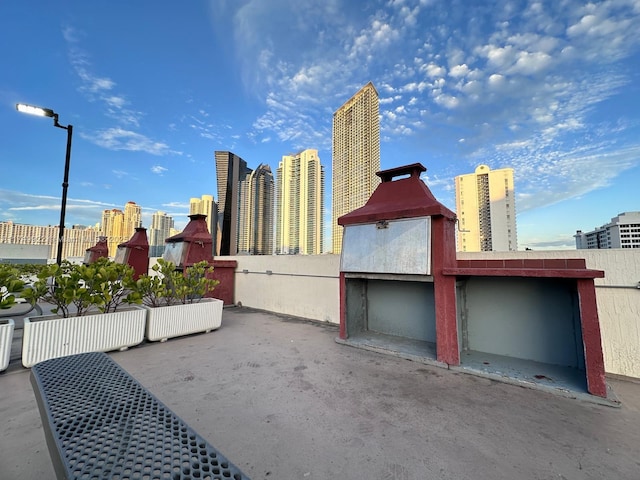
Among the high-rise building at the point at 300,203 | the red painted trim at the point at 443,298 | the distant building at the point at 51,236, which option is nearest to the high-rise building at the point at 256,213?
the high-rise building at the point at 300,203

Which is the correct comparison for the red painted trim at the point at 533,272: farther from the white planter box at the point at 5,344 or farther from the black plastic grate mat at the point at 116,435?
the white planter box at the point at 5,344

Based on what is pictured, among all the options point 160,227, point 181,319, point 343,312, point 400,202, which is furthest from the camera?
point 160,227

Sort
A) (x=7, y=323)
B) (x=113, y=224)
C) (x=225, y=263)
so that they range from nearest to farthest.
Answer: (x=7, y=323)
(x=225, y=263)
(x=113, y=224)

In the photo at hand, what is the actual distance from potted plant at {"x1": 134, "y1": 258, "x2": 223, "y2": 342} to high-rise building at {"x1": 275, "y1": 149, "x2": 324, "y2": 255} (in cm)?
1587

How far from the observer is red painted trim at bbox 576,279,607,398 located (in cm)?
320

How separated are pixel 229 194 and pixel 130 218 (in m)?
14.9

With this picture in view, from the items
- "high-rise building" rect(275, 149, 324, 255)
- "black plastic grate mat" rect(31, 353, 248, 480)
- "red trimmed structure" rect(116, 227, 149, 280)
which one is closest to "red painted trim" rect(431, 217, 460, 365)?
"black plastic grate mat" rect(31, 353, 248, 480)

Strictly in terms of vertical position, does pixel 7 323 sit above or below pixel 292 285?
below

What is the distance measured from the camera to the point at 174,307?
5.70 meters

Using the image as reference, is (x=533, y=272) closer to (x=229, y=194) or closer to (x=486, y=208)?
(x=229, y=194)

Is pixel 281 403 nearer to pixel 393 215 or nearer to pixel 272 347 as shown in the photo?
pixel 272 347

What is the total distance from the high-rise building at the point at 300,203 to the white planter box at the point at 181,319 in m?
15.9

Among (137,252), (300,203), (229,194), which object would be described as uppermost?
(300,203)

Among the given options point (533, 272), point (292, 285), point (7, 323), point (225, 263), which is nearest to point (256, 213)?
point (225, 263)
